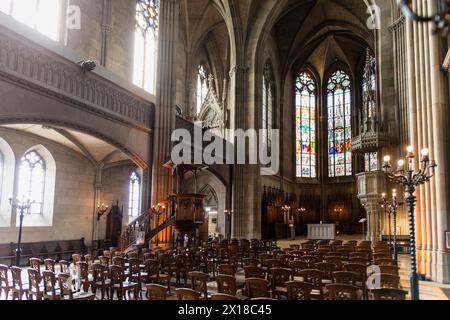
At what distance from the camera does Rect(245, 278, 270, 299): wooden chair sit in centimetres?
693

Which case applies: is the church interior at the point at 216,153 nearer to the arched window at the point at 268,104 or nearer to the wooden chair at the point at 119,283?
the wooden chair at the point at 119,283

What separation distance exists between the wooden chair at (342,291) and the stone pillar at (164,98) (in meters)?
12.9

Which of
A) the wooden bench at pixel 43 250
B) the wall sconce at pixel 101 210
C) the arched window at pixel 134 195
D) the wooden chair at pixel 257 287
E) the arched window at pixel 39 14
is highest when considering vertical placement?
the arched window at pixel 39 14

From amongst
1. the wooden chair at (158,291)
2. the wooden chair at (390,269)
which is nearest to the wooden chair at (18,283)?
the wooden chair at (158,291)

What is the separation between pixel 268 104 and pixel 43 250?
75.8 ft

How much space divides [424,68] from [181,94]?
18456 mm

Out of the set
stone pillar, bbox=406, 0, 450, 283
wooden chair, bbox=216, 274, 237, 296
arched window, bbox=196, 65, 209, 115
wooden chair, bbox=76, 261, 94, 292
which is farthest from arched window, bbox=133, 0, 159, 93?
wooden chair, bbox=216, 274, 237, 296

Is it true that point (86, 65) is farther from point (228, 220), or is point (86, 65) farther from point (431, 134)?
point (228, 220)

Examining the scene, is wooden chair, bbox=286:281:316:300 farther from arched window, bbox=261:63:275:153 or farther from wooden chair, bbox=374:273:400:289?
arched window, bbox=261:63:275:153

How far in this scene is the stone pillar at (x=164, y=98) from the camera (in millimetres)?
18375

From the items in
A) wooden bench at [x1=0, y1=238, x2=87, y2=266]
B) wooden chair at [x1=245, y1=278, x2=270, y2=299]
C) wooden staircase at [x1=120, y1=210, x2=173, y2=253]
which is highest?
wooden staircase at [x1=120, y1=210, x2=173, y2=253]

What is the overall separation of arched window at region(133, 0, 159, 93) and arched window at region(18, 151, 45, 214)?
6772mm

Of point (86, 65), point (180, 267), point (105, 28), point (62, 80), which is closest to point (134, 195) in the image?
point (105, 28)
